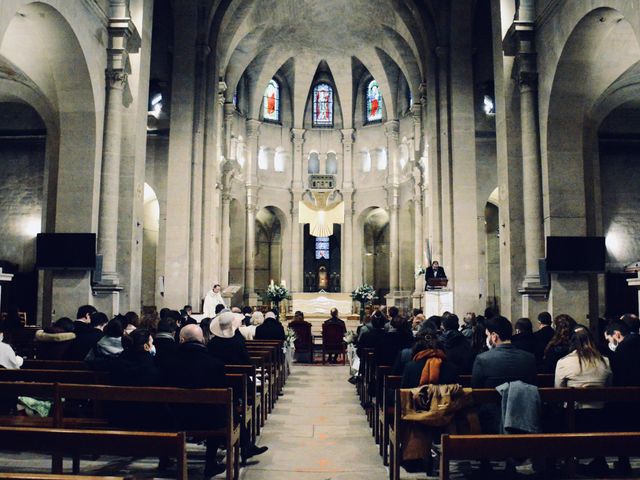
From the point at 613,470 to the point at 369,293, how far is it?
1900 cm

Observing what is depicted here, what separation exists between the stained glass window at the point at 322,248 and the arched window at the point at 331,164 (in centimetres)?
467

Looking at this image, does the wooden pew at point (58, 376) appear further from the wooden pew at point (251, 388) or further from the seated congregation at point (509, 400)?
the seated congregation at point (509, 400)

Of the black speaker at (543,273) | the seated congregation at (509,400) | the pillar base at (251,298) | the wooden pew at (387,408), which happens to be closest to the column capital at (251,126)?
A: the pillar base at (251,298)

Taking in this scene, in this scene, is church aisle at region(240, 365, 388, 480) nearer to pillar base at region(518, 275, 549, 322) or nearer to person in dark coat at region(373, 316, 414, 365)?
person in dark coat at region(373, 316, 414, 365)

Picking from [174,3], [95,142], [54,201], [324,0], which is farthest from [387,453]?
[324,0]

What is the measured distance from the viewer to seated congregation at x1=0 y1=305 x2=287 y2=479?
4574 mm

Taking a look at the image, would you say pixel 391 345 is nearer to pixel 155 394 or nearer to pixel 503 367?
pixel 503 367

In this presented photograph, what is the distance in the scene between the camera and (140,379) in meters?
5.13

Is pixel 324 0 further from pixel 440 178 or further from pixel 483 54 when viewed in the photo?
pixel 440 178

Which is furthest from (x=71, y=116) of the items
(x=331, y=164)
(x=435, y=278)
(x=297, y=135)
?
(x=331, y=164)

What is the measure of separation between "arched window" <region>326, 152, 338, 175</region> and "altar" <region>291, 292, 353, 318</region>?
995 centimetres

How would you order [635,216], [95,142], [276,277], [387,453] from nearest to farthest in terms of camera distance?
1. [387,453]
2. [95,142]
3. [635,216]
4. [276,277]

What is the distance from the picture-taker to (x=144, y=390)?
14.7ft

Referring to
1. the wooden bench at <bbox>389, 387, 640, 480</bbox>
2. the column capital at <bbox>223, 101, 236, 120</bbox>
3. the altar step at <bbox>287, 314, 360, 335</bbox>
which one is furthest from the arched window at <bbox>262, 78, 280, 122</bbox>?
the wooden bench at <bbox>389, 387, 640, 480</bbox>
